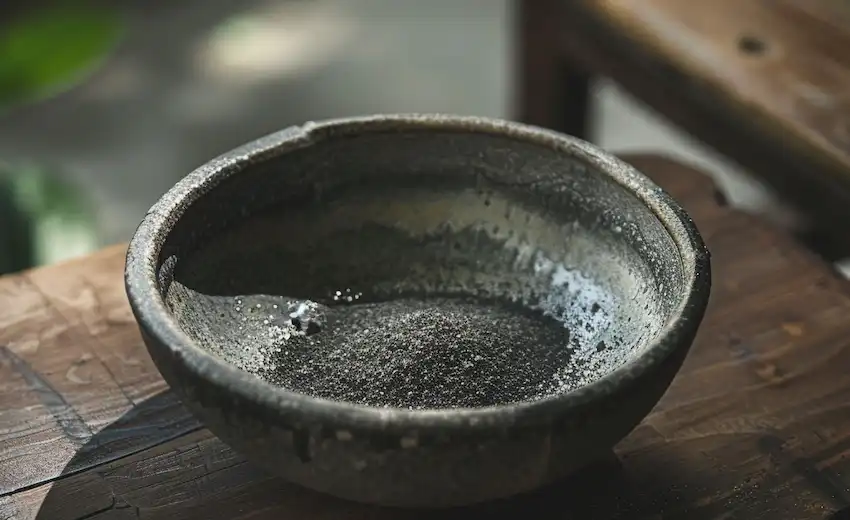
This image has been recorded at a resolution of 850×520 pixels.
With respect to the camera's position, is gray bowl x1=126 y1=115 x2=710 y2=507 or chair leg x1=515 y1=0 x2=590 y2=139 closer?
gray bowl x1=126 y1=115 x2=710 y2=507

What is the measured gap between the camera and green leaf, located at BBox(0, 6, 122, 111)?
1.43m

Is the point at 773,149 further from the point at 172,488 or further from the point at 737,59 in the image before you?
the point at 172,488

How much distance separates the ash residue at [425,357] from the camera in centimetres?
73

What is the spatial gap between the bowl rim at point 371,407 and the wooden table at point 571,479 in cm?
18

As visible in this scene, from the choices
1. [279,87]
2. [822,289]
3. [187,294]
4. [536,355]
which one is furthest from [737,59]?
[279,87]

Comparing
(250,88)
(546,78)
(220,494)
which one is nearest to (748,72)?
(546,78)

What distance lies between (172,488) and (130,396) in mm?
128

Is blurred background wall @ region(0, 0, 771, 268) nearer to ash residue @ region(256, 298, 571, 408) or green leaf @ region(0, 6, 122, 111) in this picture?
green leaf @ region(0, 6, 122, 111)

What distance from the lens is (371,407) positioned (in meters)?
0.58

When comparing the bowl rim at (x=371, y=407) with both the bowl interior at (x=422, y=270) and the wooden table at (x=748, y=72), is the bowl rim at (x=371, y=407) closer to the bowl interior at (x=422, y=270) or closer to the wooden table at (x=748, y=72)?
the bowl interior at (x=422, y=270)

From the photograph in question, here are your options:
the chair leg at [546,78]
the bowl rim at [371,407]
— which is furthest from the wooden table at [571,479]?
the chair leg at [546,78]

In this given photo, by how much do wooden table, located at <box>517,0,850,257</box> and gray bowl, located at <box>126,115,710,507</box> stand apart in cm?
52

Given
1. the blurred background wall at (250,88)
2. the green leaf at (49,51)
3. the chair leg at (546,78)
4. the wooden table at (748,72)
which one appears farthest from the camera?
the blurred background wall at (250,88)

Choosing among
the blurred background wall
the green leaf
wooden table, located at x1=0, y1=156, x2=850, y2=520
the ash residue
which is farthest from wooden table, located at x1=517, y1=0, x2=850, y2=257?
the green leaf
